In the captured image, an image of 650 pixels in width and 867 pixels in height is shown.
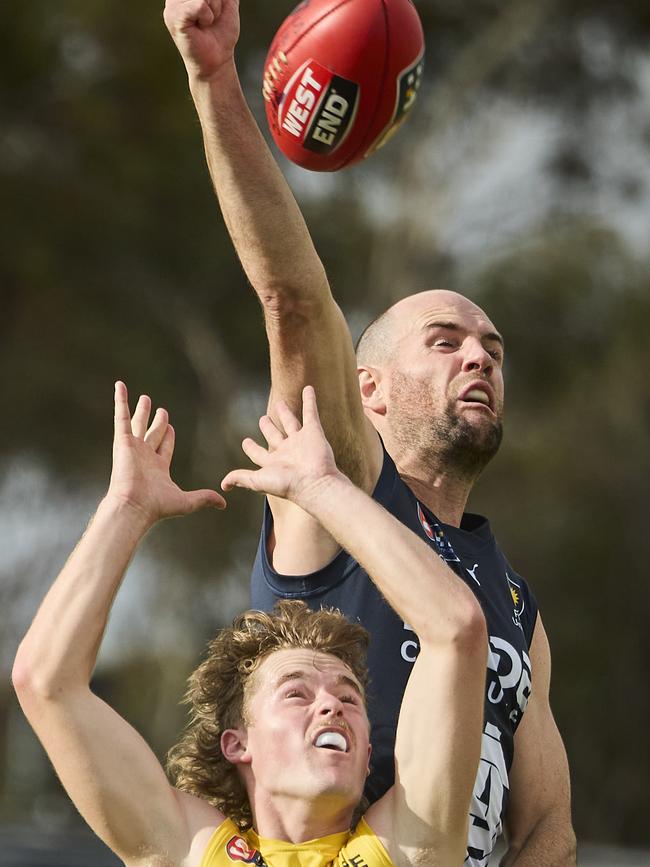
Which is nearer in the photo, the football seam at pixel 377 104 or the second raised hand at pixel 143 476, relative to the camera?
the second raised hand at pixel 143 476

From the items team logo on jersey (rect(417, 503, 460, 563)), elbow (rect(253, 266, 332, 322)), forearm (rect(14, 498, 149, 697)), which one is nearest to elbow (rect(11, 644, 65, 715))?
forearm (rect(14, 498, 149, 697))

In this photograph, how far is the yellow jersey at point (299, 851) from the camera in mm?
3398

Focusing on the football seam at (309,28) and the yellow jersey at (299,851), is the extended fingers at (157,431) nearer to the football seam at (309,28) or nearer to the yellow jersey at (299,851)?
the yellow jersey at (299,851)

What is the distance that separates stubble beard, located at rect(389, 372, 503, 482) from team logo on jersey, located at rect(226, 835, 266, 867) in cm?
147

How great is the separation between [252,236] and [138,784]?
1367mm

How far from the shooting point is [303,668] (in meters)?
3.66

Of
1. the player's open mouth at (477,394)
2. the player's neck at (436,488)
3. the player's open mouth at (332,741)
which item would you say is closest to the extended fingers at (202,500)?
the player's open mouth at (332,741)

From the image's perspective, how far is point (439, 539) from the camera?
430 centimetres

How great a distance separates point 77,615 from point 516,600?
162 centimetres

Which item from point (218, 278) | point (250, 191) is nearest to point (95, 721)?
point (250, 191)

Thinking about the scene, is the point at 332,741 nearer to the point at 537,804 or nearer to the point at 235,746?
the point at 235,746

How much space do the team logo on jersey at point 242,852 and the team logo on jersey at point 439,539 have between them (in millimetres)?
1081

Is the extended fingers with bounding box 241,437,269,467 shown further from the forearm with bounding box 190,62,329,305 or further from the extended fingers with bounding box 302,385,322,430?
the forearm with bounding box 190,62,329,305

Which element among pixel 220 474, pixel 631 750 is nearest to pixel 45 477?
pixel 220 474
